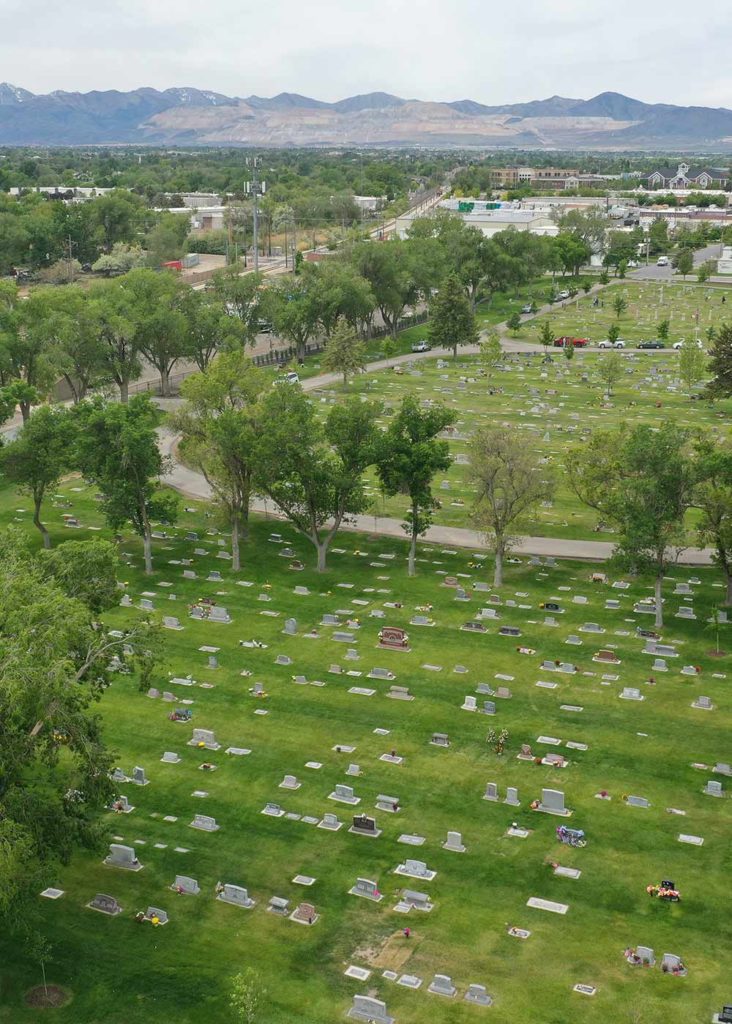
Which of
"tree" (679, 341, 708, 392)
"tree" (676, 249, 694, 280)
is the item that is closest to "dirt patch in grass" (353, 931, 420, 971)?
"tree" (679, 341, 708, 392)

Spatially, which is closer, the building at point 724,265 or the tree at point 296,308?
the tree at point 296,308

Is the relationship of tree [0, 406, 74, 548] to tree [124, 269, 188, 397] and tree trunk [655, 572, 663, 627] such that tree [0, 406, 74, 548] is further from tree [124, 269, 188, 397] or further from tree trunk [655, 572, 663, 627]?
tree [124, 269, 188, 397]

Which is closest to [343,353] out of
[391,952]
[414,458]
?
[414,458]

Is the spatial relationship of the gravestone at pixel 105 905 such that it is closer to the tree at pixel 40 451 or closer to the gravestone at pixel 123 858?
the gravestone at pixel 123 858

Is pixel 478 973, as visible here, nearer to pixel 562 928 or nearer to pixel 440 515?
pixel 562 928

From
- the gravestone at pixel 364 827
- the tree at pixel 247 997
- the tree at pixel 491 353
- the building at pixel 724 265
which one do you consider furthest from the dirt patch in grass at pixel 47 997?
the building at pixel 724 265

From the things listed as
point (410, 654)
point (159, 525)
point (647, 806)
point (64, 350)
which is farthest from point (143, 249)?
point (647, 806)

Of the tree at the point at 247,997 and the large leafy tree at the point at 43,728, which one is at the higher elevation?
the large leafy tree at the point at 43,728
